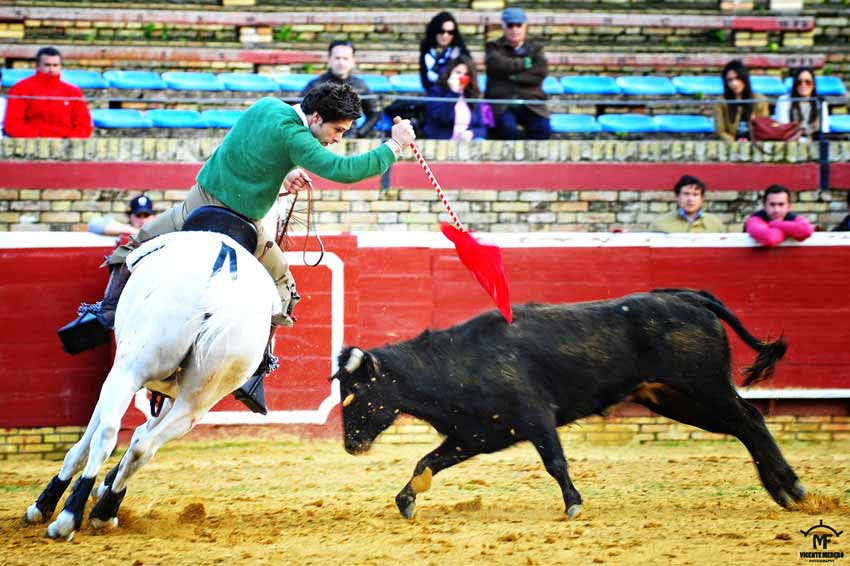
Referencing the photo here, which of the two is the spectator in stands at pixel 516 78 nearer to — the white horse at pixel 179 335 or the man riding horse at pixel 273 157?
the man riding horse at pixel 273 157

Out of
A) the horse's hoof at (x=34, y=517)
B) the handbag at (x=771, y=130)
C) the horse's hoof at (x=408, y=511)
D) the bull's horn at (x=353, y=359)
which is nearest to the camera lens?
the horse's hoof at (x=34, y=517)

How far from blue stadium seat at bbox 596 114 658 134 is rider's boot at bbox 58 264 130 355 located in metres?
7.25

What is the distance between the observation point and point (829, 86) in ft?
46.4

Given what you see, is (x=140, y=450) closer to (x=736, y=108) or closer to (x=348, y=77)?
(x=348, y=77)

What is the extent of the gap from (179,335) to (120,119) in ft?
23.3

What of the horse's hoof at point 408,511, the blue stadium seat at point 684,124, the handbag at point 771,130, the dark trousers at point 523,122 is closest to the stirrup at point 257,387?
the horse's hoof at point 408,511

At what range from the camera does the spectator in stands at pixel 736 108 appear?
38.9 feet

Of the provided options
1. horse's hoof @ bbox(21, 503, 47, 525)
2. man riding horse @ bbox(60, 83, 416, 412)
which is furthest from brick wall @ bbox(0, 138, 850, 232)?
horse's hoof @ bbox(21, 503, 47, 525)

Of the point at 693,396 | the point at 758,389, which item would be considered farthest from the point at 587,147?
the point at 693,396

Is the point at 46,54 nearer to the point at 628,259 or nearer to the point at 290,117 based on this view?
the point at 628,259

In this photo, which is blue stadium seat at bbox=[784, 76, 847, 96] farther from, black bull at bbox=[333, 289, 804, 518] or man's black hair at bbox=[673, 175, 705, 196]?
black bull at bbox=[333, 289, 804, 518]

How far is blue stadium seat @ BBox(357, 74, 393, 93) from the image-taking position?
13.1 m

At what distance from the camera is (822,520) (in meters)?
6.44

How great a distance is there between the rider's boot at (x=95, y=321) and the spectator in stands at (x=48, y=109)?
4.56 meters
